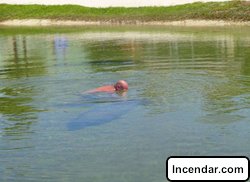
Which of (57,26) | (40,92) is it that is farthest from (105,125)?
(57,26)

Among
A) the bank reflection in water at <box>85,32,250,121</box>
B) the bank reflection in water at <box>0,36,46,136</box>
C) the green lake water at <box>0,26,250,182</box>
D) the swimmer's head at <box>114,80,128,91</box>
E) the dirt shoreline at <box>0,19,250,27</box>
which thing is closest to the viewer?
the green lake water at <box>0,26,250,182</box>

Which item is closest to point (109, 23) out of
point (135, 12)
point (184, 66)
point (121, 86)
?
point (135, 12)

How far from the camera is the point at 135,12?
57.6 meters

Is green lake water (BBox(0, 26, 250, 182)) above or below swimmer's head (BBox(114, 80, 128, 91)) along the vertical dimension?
below

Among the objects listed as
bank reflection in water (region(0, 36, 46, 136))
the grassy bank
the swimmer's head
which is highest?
the grassy bank

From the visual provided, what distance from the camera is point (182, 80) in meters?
21.5

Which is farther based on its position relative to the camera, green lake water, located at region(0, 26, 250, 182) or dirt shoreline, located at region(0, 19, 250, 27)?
dirt shoreline, located at region(0, 19, 250, 27)

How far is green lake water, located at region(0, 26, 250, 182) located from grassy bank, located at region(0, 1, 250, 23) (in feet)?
62.8

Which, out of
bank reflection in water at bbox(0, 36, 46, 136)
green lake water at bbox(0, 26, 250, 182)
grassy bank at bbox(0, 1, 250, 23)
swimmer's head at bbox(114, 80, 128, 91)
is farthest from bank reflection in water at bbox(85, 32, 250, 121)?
grassy bank at bbox(0, 1, 250, 23)

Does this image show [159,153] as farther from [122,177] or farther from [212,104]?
[212,104]

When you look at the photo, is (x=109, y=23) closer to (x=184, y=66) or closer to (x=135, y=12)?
(x=135, y=12)

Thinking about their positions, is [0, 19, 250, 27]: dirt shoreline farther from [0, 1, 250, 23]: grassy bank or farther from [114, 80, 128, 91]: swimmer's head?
[114, 80, 128, 91]: swimmer's head

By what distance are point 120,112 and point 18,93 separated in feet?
17.7

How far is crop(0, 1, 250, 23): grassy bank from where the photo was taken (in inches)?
2024
